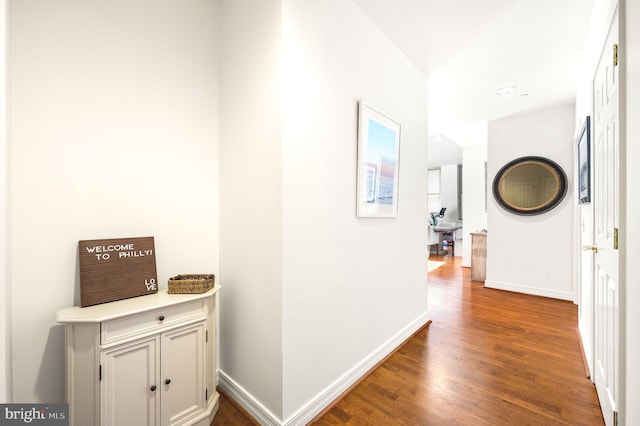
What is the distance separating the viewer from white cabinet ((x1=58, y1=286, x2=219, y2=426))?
1.12 meters

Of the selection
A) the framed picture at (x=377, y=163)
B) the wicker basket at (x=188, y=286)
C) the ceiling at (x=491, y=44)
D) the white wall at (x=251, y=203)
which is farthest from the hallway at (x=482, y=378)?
the ceiling at (x=491, y=44)

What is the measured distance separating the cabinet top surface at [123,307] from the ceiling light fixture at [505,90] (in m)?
3.78

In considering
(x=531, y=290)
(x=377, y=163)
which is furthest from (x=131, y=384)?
(x=531, y=290)

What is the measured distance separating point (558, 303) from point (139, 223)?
184 inches

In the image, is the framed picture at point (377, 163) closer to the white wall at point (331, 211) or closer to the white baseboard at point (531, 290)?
the white wall at point (331, 211)

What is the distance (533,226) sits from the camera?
3830 mm

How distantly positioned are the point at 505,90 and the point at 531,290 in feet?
9.06

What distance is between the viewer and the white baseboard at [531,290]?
140 inches

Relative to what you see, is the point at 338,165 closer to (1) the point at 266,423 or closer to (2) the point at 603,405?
(1) the point at 266,423

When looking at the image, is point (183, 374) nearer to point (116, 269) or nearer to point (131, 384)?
point (131, 384)

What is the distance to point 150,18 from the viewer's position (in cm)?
154

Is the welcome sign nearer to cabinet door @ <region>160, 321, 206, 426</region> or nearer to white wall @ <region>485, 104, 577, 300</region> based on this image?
cabinet door @ <region>160, 321, 206, 426</region>

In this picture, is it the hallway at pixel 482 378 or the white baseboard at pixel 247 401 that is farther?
the hallway at pixel 482 378

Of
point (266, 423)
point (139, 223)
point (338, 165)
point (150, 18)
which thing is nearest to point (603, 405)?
point (266, 423)
